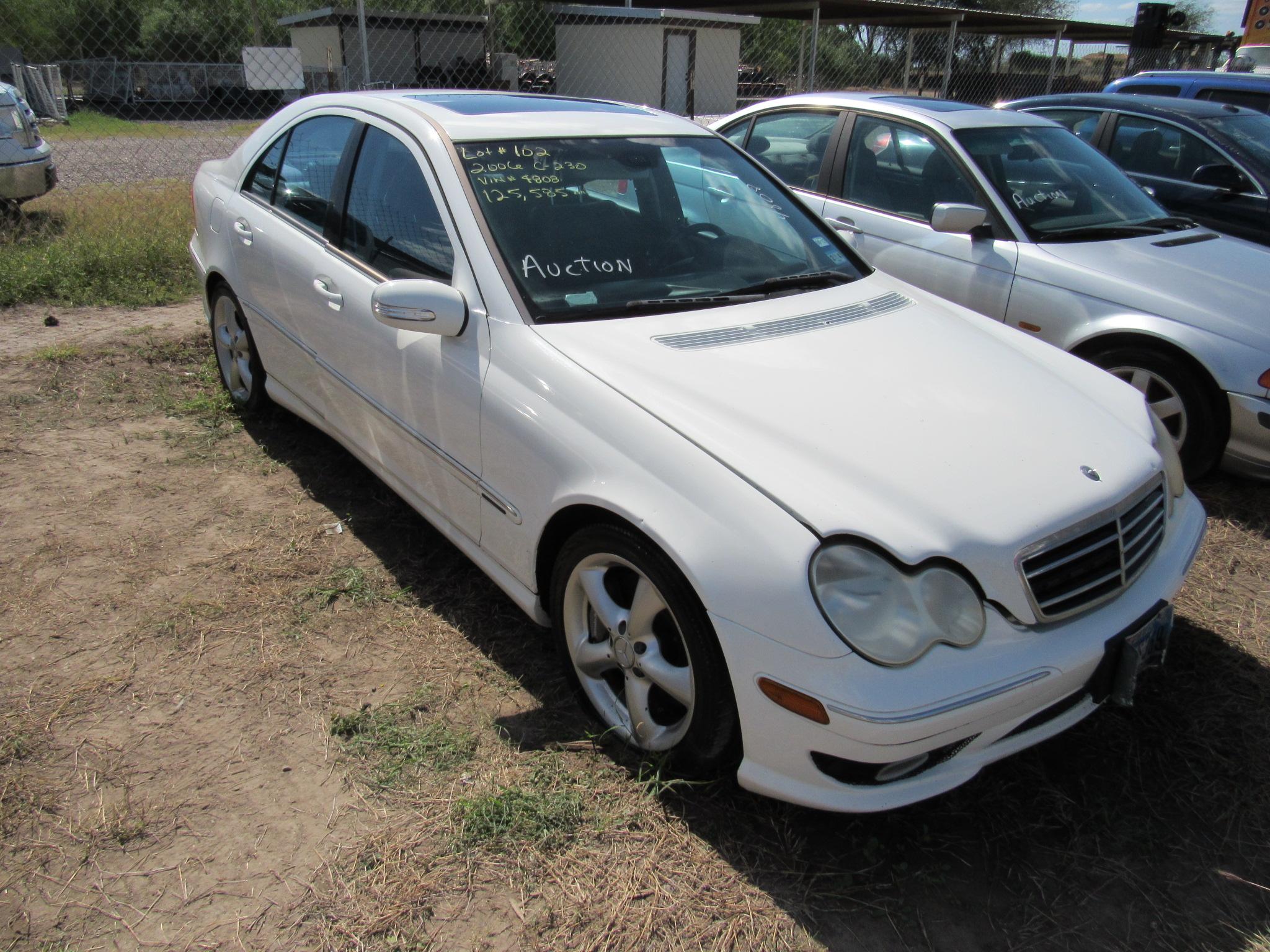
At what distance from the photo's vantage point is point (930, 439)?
2.39m

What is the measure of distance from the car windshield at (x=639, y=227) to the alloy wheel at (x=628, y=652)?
80 centimetres

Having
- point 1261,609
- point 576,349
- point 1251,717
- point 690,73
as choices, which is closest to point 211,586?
point 576,349

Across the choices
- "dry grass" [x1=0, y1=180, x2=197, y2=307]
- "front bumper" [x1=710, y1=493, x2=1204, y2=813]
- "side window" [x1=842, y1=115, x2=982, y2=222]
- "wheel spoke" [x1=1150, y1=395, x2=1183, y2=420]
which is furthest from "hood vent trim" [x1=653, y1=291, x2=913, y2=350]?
"dry grass" [x1=0, y1=180, x2=197, y2=307]

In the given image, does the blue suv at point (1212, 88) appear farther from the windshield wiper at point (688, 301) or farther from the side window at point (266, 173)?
the side window at point (266, 173)

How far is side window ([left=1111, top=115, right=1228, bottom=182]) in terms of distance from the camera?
6383mm

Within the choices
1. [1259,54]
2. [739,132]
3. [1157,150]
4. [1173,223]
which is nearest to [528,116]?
[739,132]

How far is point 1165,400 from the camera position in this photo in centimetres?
434

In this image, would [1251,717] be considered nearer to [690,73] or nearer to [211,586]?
[211,586]

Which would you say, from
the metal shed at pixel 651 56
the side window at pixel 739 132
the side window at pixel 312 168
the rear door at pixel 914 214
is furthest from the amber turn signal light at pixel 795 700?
the metal shed at pixel 651 56

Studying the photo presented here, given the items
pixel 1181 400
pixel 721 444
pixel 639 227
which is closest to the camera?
pixel 721 444

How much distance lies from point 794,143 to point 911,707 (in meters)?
4.59

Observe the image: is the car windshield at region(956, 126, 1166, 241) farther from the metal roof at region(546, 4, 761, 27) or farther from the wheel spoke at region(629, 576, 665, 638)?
the metal roof at region(546, 4, 761, 27)

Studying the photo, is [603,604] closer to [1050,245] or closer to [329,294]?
[329,294]

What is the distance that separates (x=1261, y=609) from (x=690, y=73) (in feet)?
77.9
